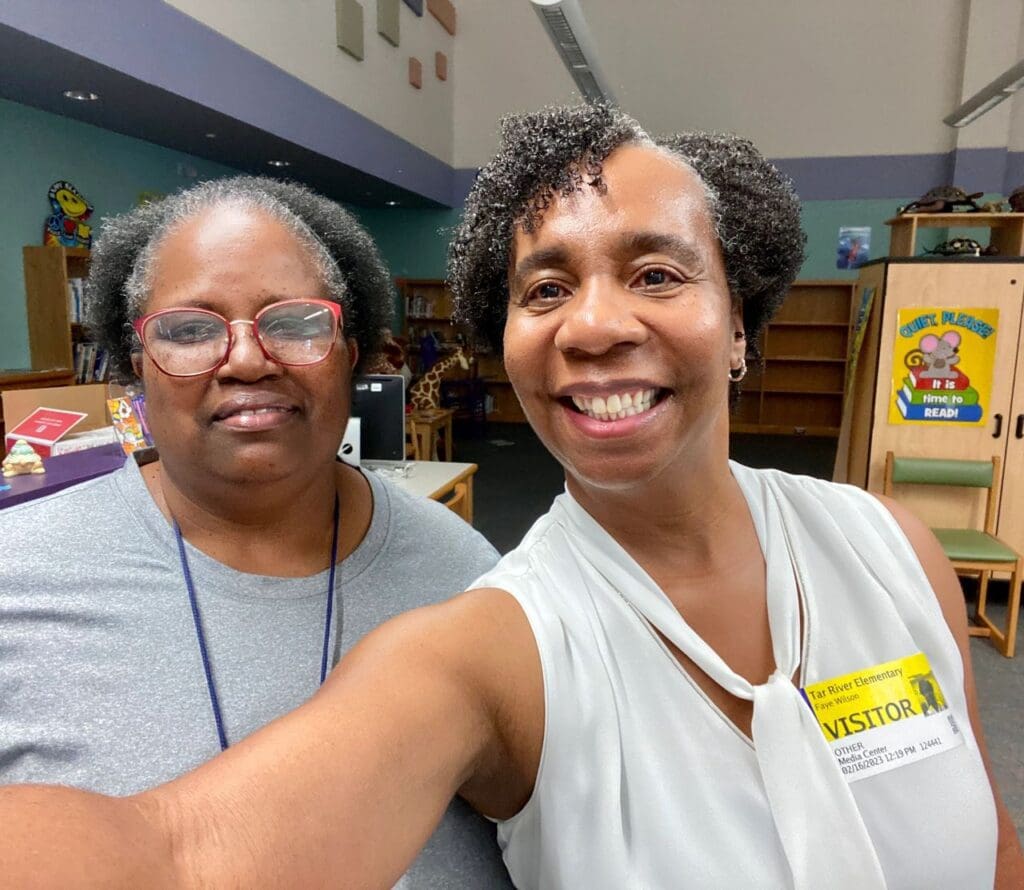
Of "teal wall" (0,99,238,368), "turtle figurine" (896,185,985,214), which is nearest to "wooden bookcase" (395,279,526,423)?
"teal wall" (0,99,238,368)

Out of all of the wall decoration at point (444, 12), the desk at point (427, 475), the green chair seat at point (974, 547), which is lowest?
the green chair seat at point (974, 547)

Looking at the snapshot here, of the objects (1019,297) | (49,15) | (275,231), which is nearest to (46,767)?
(275,231)

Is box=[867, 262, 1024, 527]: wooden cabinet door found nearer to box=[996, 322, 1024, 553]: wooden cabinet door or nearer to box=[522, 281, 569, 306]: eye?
box=[996, 322, 1024, 553]: wooden cabinet door

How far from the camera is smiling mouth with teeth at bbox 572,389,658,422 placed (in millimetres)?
819

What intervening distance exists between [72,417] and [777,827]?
255 cm

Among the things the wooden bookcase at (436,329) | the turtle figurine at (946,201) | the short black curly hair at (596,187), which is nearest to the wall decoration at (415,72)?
the wooden bookcase at (436,329)

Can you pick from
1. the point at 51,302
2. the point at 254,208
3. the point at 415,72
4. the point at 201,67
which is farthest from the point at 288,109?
the point at 254,208

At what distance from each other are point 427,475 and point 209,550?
7.76ft

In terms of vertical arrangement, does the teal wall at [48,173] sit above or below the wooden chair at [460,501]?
above

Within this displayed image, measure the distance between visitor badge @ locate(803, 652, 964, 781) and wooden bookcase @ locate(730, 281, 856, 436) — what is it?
28.1ft

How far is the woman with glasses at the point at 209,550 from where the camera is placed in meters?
0.90

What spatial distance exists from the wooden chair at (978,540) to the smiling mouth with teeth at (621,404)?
328 cm

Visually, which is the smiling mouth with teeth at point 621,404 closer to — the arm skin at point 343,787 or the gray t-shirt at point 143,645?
the arm skin at point 343,787

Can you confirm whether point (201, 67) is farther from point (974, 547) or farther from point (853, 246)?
point (853, 246)
